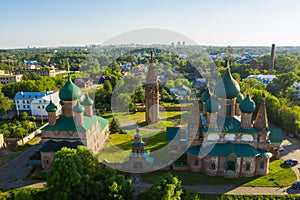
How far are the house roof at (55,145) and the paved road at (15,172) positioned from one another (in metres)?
3.14

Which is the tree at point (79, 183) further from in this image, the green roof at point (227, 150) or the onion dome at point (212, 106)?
the onion dome at point (212, 106)

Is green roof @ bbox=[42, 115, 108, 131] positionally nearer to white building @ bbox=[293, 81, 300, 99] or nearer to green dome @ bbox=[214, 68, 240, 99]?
green dome @ bbox=[214, 68, 240, 99]

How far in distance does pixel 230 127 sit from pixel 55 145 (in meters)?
17.5

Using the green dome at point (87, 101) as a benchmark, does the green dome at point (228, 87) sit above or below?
above

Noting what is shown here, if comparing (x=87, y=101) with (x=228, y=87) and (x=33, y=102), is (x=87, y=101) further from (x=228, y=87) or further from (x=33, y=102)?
(x=33, y=102)

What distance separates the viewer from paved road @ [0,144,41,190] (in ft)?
73.3

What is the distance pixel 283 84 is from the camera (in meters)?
49.9

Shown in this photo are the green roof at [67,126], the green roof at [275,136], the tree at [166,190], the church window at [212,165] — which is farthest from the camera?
the green roof at [275,136]

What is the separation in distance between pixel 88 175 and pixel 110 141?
14.1 metres

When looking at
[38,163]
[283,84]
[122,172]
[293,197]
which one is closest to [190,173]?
[122,172]

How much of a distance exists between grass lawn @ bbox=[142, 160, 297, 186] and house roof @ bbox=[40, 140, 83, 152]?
25.0 ft

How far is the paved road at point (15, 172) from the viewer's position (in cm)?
2234

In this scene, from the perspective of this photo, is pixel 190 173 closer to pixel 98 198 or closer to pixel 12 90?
pixel 98 198

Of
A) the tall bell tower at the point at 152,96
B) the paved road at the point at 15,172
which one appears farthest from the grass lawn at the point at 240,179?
the tall bell tower at the point at 152,96
